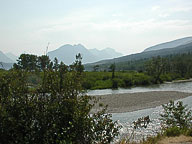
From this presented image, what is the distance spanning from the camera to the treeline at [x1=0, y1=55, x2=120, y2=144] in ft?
13.6

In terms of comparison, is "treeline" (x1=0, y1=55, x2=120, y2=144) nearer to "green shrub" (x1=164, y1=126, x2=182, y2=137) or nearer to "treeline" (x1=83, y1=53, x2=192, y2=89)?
"green shrub" (x1=164, y1=126, x2=182, y2=137)

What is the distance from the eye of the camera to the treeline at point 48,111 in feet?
13.6

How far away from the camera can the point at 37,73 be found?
507cm

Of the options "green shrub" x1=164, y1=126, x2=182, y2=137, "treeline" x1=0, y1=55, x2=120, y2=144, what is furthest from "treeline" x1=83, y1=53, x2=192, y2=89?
"treeline" x1=0, y1=55, x2=120, y2=144

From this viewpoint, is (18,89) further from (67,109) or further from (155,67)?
(155,67)

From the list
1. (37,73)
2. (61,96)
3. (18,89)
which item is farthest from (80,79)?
(18,89)

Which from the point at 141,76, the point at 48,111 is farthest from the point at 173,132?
the point at 141,76

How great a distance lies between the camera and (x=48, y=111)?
436 cm

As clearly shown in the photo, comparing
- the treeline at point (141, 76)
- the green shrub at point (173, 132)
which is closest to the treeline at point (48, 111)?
the green shrub at point (173, 132)

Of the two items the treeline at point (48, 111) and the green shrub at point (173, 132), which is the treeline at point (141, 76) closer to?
the green shrub at point (173, 132)

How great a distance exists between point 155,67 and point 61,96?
6608 centimetres

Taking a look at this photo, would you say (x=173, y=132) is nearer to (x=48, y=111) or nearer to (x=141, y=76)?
(x=48, y=111)

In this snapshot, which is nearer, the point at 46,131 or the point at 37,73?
the point at 46,131

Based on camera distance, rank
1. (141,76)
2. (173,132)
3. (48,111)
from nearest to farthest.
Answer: (48,111) → (173,132) → (141,76)
